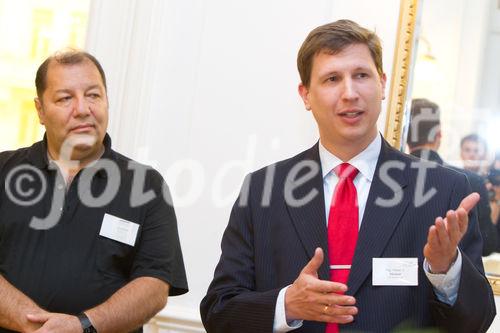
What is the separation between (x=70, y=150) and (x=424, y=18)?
1747 millimetres

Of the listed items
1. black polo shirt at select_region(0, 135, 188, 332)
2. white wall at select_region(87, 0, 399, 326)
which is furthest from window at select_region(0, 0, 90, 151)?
black polo shirt at select_region(0, 135, 188, 332)

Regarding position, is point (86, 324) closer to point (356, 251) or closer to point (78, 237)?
point (78, 237)

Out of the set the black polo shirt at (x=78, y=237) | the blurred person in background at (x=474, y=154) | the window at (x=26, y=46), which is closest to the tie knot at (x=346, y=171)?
the black polo shirt at (x=78, y=237)

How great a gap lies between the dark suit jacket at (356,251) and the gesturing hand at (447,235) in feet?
0.31

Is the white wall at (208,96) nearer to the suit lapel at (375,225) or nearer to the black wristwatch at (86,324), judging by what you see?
the black wristwatch at (86,324)

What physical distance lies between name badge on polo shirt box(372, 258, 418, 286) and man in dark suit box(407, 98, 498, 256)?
1342 millimetres

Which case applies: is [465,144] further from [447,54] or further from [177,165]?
[177,165]

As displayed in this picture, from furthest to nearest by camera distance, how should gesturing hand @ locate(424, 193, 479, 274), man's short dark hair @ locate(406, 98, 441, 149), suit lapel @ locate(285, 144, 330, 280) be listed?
man's short dark hair @ locate(406, 98, 441, 149) → suit lapel @ locate(285, 144, 330, 280) → gesturing hand @ locate(424, 193, 479, 274)

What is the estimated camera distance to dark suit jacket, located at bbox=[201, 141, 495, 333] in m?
2.56

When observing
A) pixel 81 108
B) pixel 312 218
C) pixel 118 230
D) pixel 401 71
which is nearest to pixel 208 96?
pixel 401 71

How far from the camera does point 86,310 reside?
3.13 metres

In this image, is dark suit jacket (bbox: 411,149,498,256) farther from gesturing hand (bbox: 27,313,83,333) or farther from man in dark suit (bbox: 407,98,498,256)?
gesturing hand (bbox: 27,313,83,333)

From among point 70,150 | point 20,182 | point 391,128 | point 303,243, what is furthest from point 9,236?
point 391,128

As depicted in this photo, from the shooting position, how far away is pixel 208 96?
14.3 ft
